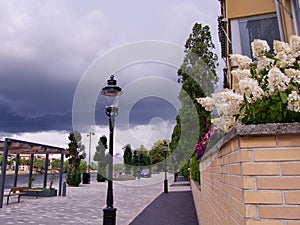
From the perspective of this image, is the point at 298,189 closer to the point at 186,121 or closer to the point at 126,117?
the point at 126,117

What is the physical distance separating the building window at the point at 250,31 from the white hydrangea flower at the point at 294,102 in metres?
6.05

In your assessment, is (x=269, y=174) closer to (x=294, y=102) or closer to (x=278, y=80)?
(x=294, y=102)

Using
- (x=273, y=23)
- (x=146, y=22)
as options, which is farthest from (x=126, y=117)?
(x=273, y=23)

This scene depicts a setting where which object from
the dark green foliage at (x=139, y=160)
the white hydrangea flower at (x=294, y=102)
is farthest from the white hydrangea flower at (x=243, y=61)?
the dark green foliage at (x=139, y=160)

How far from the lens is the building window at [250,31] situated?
6.89 meters

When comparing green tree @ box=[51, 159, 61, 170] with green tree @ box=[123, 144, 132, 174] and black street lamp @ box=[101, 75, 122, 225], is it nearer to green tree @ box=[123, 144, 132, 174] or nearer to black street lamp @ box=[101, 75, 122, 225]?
green tree @ box=[123, 144, 132, 174]

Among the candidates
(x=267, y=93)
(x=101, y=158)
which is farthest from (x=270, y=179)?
(x=101, y=158)

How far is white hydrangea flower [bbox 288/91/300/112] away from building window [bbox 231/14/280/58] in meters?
6.05

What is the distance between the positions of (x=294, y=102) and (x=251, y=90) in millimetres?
266

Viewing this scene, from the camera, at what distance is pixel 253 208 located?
1200mm

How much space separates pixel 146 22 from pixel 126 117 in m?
3.51

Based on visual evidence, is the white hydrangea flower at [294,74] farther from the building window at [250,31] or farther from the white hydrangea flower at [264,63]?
the building window at [250,31]

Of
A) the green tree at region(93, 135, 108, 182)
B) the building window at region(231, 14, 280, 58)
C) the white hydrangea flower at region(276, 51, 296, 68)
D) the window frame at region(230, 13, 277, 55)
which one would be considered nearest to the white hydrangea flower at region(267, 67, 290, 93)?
the white hydrangea flower at region(276, 51, 296, 68)

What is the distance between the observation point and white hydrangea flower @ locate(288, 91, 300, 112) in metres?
1.32
